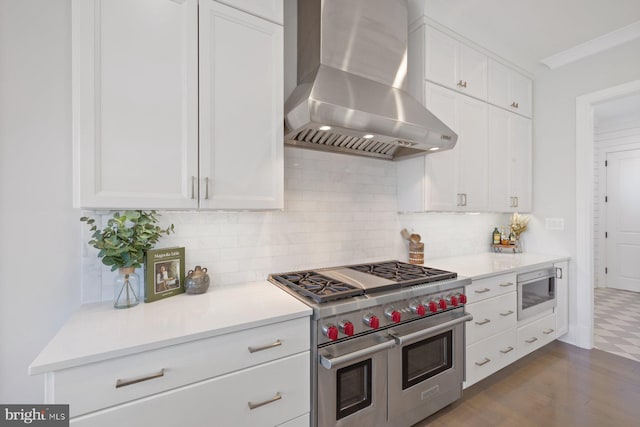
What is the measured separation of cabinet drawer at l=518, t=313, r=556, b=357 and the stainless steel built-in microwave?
11 cm

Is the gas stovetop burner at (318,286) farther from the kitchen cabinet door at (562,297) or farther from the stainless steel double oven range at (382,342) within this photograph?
the kitchen cabinet door at (562,297)

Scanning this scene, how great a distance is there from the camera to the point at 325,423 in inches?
55.9

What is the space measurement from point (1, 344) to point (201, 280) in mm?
897

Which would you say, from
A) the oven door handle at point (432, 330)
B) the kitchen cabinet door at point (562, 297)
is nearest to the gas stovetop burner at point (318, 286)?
the oven door handle at point (432, 330)

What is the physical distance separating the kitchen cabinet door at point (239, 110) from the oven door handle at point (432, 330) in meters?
1.01

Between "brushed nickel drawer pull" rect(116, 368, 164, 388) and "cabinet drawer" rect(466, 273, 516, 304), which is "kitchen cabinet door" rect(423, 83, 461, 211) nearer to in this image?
"cabinet drawer" rect(466, 273, 516, 304)

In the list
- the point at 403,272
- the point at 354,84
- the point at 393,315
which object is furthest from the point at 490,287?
the point at 354,84

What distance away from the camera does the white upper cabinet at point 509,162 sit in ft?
9.26

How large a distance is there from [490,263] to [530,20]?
2103 millimetres

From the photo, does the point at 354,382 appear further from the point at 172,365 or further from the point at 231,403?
the point at 172,365

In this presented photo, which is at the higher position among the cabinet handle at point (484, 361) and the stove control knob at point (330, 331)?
the stove control knob at point (330, 331)

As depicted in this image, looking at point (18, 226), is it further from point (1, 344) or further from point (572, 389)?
point (572, 389)

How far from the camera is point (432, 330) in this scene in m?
1.75

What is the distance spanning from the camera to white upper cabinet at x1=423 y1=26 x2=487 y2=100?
2.30 meters
